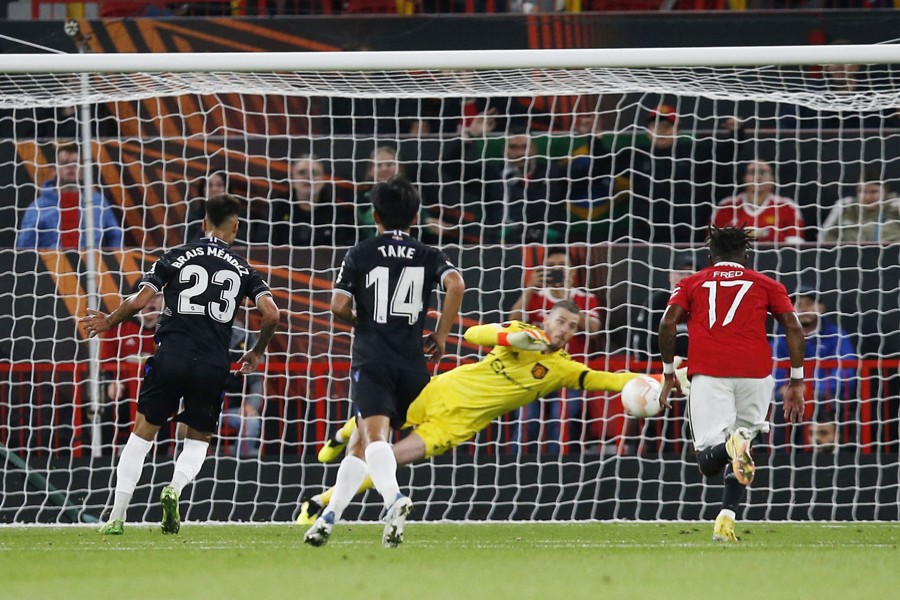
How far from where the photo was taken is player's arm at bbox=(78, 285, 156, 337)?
7367 millimetres

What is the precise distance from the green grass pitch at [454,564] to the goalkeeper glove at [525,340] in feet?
3.60

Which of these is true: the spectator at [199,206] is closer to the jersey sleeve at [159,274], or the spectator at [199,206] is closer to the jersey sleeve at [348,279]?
the jersey sleeve at [159,274]

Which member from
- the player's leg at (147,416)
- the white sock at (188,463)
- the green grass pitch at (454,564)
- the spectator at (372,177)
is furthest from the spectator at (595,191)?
the player's leg at (147,416)

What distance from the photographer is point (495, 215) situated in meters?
11.6

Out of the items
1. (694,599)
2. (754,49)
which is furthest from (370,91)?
(694,599)

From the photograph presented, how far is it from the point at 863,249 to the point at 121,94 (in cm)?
552

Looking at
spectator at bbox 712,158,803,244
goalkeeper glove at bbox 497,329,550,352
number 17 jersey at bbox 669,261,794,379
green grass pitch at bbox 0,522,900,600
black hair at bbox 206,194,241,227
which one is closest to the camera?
green grass pitch at bbox 0,522,900,600

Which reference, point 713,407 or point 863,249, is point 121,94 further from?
point 863,249

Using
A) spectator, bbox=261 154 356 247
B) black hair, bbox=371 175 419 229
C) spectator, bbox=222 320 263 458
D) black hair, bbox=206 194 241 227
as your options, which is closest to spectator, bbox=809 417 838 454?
spectator, bbox=261 154 356 247

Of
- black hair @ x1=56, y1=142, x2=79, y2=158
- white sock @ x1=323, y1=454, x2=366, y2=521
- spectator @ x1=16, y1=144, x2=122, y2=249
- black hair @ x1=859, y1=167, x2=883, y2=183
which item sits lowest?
white sock @ x1=323, y1=454, x2=366, y2=521

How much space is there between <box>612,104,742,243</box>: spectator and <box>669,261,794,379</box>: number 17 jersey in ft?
11.5

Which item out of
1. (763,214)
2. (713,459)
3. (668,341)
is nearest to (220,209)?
(668,341)

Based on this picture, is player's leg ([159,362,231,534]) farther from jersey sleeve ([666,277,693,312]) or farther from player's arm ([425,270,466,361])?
jersey sleeve ([666,277,693,312])

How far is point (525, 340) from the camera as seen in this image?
323 inches
